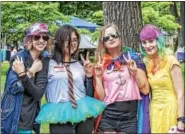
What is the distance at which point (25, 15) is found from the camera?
11891 millimetres

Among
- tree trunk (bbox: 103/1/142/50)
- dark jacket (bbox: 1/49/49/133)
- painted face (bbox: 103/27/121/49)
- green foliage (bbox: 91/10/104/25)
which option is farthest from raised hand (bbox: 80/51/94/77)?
green foliage (bbox: 91/10/104/25)

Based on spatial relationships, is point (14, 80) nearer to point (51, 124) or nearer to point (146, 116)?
point (51, 124)

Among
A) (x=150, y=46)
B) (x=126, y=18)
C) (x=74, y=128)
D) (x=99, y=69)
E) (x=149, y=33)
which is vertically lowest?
(x=74, y=128)

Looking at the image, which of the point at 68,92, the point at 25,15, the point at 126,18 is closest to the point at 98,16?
the point at 25,15

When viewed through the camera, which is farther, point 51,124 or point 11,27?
point 11,27

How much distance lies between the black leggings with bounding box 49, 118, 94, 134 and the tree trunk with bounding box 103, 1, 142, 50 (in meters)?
2.00

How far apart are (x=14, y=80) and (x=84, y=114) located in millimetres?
645

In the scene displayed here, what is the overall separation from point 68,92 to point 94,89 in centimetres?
25

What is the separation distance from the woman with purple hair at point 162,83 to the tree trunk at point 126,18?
1.79 metres

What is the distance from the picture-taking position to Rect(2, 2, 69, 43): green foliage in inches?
458

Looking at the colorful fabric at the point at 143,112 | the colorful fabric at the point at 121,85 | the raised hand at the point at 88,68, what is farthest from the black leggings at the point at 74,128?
the raised hand at the point at 88,68

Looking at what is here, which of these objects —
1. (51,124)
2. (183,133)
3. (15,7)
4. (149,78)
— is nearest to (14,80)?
(51,124)

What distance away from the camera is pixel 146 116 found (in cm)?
369

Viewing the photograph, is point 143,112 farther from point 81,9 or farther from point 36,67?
point 81,9
